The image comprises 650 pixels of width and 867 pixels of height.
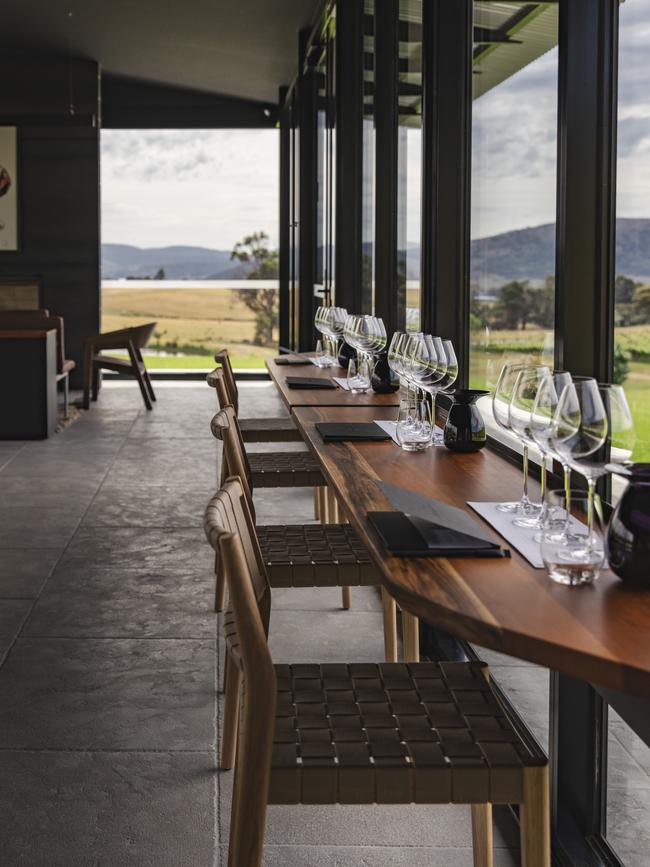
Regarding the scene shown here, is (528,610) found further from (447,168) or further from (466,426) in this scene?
(447,168)

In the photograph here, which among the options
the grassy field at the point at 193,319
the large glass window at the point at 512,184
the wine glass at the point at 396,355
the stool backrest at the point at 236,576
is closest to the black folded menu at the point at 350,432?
the wine glass at the point at 396,355

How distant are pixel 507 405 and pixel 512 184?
3.88 ft

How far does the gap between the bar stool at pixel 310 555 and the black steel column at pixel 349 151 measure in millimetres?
3516

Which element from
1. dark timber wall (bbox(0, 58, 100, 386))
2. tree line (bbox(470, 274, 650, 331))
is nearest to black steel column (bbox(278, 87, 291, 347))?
dark timber wall (bbox(0, 58, 100, 386))

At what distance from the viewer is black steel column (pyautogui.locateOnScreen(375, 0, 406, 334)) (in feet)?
16.5

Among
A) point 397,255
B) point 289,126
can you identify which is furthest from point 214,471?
point 289,126

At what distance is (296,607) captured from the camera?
3.83m

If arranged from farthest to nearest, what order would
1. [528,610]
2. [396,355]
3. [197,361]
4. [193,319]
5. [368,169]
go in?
[197,361], [193,319], [368,169], [396,355], [528,610]

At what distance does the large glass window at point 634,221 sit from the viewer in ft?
6.43

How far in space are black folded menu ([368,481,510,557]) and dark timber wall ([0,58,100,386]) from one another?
31.9ft

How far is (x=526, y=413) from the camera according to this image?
6.20 ft

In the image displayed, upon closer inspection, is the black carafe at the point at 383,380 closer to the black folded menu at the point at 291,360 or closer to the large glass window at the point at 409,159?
the large glass window at the point at 409,159

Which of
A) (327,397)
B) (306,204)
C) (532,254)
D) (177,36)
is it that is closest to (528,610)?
(532,254)

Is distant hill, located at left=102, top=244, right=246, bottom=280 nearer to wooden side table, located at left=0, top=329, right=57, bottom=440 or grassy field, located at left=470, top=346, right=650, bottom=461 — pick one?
wooden side table, located at left=0, top=329, right=57, bottom=440
